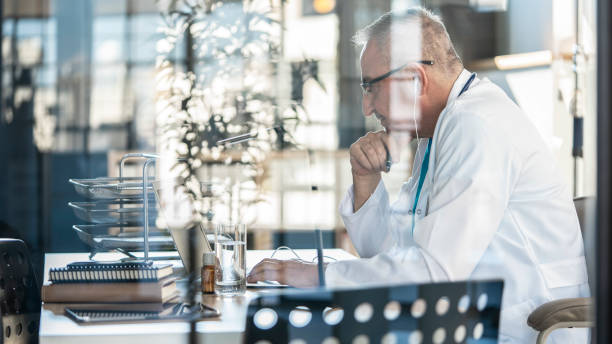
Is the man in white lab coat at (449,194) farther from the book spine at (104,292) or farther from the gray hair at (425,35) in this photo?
the book spine at (104,292)

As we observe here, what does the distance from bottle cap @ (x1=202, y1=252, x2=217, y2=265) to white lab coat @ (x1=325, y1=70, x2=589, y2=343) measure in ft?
1.01

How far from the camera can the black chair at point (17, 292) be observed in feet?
5.30

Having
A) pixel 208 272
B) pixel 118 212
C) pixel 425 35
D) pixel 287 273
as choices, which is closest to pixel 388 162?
pixel 425 35

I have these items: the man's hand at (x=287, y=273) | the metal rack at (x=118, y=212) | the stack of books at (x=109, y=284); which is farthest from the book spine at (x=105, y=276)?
the man's hand at (x=287, y=273)

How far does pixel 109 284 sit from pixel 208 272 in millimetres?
261

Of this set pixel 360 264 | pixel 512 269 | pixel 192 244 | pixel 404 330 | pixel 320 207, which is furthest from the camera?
pixel 320 207

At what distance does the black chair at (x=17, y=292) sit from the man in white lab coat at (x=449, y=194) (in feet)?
1.76

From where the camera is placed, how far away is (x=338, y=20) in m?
1.91

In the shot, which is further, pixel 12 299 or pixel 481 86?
pixel 481 86

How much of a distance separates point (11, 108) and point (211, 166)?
1.64ft

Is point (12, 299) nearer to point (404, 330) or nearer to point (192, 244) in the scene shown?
point (192, 244)

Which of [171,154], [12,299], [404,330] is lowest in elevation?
[12,299]

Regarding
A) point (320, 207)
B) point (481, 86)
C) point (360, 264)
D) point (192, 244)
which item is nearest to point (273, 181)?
point (320, 207)

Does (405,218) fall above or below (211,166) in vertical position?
below
